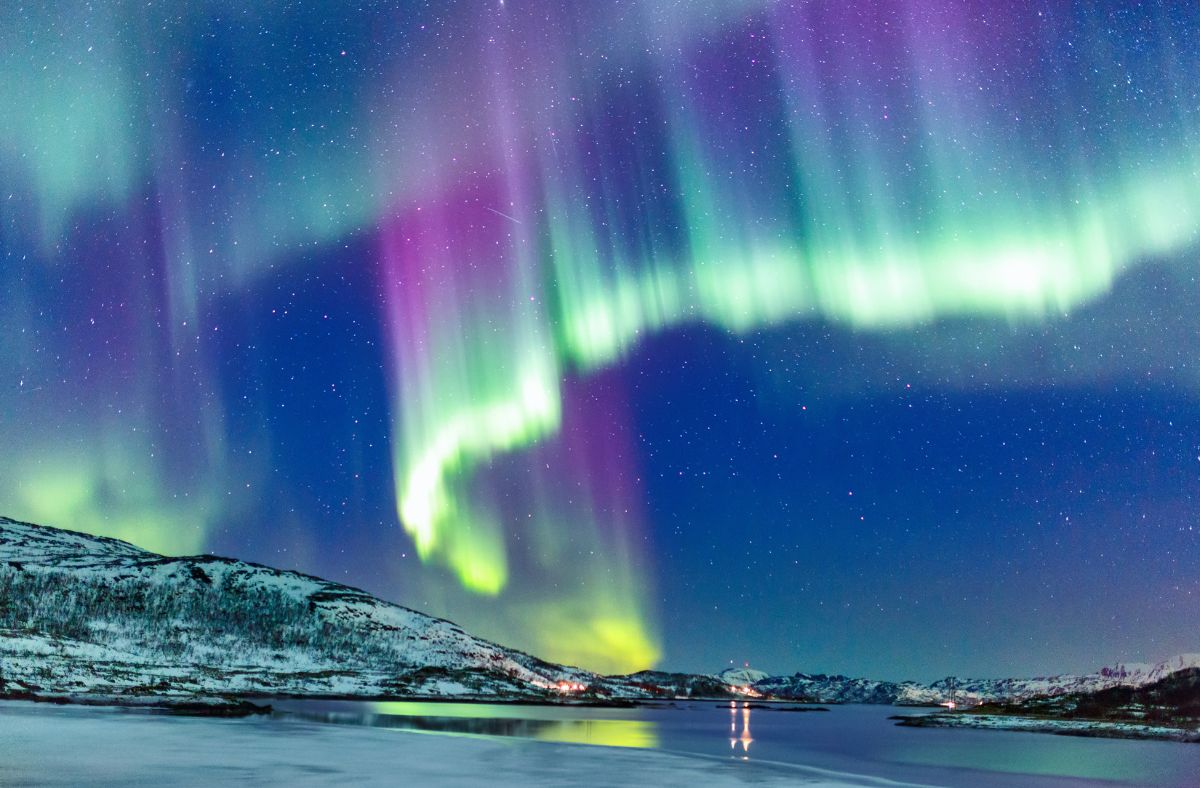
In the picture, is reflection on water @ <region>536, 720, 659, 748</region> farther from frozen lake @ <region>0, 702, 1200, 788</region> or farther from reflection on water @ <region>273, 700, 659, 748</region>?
frozen lake @ <region>0, 702, 1200, 788</region>

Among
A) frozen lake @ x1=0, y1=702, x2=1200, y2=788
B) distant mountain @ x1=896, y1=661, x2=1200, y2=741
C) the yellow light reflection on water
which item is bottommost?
distant mountain @ x1=896, y1=661, x2=1200, y2=741

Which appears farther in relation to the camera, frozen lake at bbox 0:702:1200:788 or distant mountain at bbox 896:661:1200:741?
distant mountain at bbox 896:661:1200:741

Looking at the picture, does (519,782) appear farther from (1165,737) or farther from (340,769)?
(1165,737)

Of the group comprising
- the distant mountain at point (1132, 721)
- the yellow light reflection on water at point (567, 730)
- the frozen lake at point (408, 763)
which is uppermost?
the frozen lake at point (408, 763)

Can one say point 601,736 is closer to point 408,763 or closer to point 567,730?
point 567,730

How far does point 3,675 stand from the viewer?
18700 cm

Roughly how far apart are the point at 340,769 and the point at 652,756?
26.3 meters

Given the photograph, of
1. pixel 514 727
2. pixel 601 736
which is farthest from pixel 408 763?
pixel 514 727

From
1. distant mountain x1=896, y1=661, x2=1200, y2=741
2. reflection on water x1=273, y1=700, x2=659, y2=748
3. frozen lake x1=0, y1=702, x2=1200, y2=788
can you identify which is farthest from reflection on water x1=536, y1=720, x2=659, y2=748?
distant mountain x1=896, y1=661, x2=1200, y2=741

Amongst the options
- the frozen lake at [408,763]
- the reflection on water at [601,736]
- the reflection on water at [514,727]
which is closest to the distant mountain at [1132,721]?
the frozen lake at [408,763]

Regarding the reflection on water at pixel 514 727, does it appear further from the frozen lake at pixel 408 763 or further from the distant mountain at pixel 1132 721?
the distant mountain at pixel 1132 721

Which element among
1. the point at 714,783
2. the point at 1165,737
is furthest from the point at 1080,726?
the point at 714,783

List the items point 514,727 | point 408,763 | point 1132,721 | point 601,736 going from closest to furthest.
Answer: point 408,763 < point 601,736 < point 514,727 < point 1132,721

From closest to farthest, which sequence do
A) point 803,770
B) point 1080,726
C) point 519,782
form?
point 519,782 → point 803,770 → point 1080,726
